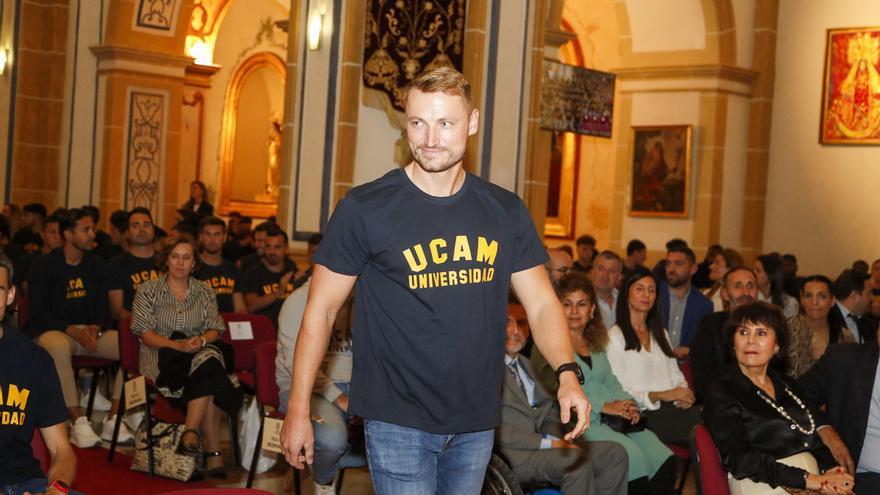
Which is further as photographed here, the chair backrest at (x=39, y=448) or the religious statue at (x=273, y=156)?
the religious statue at (x=273, y=156)

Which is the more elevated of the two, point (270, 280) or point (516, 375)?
point (270, 280)

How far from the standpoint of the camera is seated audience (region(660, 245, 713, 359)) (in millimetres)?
8305

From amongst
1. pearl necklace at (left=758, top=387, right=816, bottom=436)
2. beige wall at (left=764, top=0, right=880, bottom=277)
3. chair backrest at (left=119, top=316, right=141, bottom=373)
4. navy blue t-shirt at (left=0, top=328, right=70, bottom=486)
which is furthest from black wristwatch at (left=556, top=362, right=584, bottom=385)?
beige wall at (left=764, top=0, right=880, bottom=277)

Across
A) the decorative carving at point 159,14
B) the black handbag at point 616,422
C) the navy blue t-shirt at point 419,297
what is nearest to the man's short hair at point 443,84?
the navy blue t-shirt at point 419,297

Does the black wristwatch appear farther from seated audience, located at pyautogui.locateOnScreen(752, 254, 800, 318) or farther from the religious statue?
the religious statue

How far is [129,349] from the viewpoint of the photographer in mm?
7000

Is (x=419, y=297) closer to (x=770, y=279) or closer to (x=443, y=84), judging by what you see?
(x=443, y=84)

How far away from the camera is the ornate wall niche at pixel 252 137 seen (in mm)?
19000

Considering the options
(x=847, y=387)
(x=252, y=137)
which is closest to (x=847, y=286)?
(x=847, y=387)

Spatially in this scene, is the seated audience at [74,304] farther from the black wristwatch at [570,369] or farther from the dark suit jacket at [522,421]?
the black wristwatch at [570,369]

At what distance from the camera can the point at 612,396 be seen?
19.8 ft

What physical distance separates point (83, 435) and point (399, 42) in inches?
185

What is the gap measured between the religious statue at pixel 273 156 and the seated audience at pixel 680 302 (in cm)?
1149

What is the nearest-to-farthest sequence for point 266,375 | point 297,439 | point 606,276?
point 297,439
point 266,375
point 606,276
